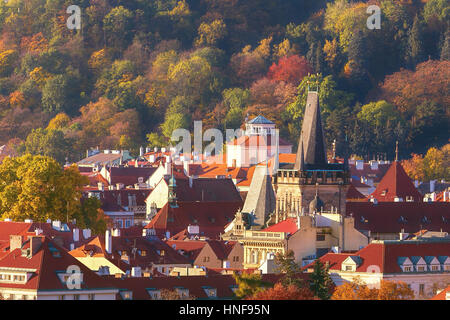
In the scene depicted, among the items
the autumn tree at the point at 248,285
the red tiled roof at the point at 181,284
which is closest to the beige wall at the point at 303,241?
the red tiled roof at the point at 181,284

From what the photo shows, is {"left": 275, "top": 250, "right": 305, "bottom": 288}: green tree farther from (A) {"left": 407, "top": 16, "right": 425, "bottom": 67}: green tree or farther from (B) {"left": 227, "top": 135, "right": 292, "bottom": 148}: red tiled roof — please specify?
(A) {"left": 407, "top": 16, "right": 425, "bottom": 67}: green tree

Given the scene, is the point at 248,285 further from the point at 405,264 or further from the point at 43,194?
the point at 43,194

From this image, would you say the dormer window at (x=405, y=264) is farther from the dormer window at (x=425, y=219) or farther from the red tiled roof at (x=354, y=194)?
the red tiled roof at (x=354, y=194)

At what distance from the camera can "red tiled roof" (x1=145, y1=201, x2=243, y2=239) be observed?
393 ft

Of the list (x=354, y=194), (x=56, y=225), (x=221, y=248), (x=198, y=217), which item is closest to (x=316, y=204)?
(x=221, y=248)

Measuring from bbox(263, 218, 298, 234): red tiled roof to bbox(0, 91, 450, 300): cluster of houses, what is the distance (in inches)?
5.2

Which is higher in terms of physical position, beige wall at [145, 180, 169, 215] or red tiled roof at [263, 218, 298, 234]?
beige wall at [145, 180, 169, 215]

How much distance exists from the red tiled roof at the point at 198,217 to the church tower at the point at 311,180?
4.14m

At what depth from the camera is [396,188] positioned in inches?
5404

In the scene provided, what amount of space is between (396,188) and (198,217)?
1823 centimetres

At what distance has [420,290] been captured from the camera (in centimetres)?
9312

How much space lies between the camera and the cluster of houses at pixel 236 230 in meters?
83.2

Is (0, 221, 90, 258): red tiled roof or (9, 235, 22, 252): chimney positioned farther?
(0, 221, 90, 258): red tiled roof

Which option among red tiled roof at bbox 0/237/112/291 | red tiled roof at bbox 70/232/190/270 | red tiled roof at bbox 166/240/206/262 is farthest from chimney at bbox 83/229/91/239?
red tiled roof at bbox 0/237/112/291
